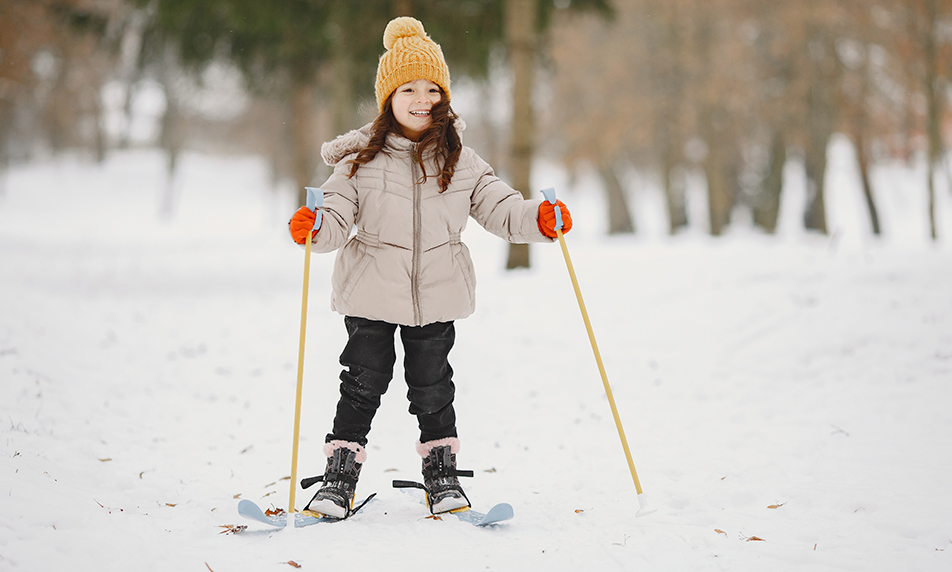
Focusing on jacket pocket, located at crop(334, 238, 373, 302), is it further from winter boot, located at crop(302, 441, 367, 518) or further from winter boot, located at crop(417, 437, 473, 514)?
winter boot, located at crop(417, 437, 473, 514)

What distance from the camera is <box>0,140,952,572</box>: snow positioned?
2.59 meters

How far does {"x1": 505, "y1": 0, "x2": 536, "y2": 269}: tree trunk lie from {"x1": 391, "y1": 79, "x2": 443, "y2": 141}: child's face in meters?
5.34

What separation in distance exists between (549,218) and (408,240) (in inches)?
24.3

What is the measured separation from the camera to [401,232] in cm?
289

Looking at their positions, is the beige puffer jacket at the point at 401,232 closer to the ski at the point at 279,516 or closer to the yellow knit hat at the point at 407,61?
the yellow knit hat at the point at 407,61

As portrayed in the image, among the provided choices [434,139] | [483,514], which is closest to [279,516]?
[483,514]

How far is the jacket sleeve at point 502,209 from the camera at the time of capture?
9.69ft

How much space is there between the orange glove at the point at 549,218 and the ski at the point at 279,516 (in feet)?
4.80

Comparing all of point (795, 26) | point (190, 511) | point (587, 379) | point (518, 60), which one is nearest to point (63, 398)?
point (190, 511)

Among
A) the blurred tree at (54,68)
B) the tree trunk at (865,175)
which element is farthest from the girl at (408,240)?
the tree trunk at (865,175)

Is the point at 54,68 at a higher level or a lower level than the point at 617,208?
higher

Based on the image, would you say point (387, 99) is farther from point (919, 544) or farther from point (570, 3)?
point (570, 3)

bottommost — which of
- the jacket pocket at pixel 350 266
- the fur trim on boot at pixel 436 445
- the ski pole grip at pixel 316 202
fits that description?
the fur trim on boot at pixel 436 445

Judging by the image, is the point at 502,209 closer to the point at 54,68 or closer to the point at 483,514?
the point at 483,514
